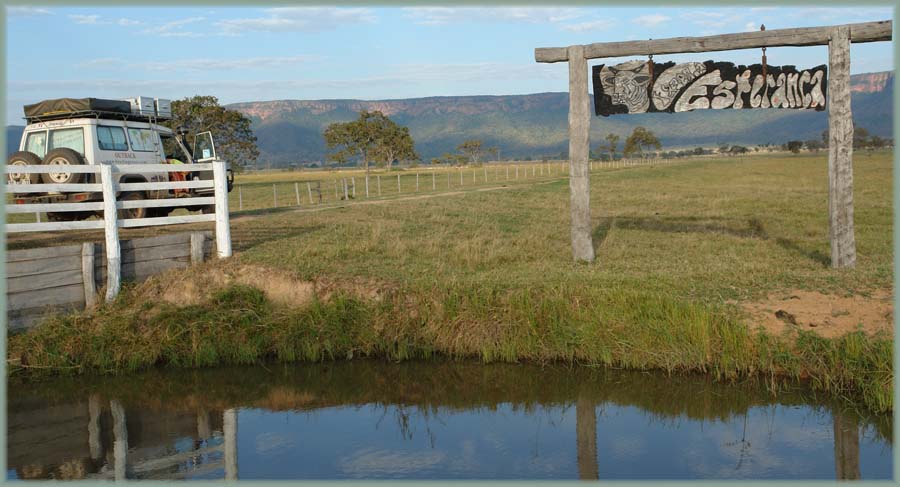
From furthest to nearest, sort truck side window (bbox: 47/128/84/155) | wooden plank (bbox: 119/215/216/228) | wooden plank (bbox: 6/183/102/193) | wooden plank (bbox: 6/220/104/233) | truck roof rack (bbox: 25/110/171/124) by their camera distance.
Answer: truck roof rack (bbox: 25/110/171/124) → truck side window (bbox: 47/128/84/155) → wooden plank (bbox: 119/215/216/228) → wooden plank (bbox: 6/220/104/233) → wooden plank (bbox: 6/183/102/193)

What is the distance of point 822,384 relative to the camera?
8383mm

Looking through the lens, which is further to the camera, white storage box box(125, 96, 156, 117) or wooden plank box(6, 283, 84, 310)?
white storage box box(125, 96, 156, 117)

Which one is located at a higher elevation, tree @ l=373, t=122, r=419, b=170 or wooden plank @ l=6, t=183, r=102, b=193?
tree @ l=373, t=122, r=419, b=170

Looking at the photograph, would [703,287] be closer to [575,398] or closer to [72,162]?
[575,398]

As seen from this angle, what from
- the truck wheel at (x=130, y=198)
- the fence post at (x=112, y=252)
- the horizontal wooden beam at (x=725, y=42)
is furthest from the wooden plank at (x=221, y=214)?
the horizontal wooden beam at (x=725, y=42)

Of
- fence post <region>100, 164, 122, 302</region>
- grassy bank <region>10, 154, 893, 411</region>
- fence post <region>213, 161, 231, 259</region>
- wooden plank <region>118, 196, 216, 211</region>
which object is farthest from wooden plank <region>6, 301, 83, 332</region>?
fence post <region>213, 161, 231, 259</region>

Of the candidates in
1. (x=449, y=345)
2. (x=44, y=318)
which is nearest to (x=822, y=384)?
(x=449, y=345)

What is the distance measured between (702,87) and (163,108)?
1162 cm

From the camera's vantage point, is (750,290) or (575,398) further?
(750,290)

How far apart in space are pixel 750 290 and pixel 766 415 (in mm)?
2485

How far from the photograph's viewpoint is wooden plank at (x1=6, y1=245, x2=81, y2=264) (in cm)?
1002

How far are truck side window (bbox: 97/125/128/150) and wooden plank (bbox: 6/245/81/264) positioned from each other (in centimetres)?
606

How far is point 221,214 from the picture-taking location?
39.3 ft

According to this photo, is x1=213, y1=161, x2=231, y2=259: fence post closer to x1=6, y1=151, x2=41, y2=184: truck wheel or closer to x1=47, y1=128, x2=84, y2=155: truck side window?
x1=6, y1=151, x2=41, y2=184: truck wheel
